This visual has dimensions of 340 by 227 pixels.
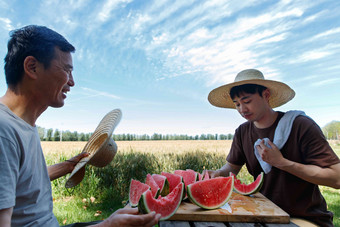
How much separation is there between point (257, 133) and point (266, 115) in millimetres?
237

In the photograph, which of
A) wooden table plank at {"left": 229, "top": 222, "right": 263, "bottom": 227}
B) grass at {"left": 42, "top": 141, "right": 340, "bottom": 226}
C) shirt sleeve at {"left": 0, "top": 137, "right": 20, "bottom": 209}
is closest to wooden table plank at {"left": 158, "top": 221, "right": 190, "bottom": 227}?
wooden table plank at {"left": 229, "top": 222, "right": 263, "bottom": 227}

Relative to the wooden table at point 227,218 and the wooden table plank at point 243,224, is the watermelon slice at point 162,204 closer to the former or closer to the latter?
the wooden table at point 227,218

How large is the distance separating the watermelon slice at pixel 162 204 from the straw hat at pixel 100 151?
37.0 inches

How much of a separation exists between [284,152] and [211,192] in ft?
3.29

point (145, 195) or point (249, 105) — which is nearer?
point (145, 195)

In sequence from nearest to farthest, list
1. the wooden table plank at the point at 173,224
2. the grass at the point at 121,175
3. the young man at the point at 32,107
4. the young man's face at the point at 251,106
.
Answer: the young man at the point at 32,107, the wooden table plank at the point at 173,224, the young man's face at the point at 251,106, the grass at the point at 121,175

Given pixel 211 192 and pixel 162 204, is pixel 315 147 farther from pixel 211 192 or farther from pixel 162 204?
pixel 162 204

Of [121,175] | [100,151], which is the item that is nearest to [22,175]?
[100,151]

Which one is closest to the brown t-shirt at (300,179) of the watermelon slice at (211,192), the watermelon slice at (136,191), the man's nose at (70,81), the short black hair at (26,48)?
the watermelon slice at (211,192)

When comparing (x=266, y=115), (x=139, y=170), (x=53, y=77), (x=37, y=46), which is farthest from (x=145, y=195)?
(x=139, y=170)

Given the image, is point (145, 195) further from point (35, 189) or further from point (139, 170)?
point (139, 170)

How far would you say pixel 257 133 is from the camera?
2.82 metres

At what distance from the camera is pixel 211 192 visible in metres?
2.09

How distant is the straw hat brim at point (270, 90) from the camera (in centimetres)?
281
